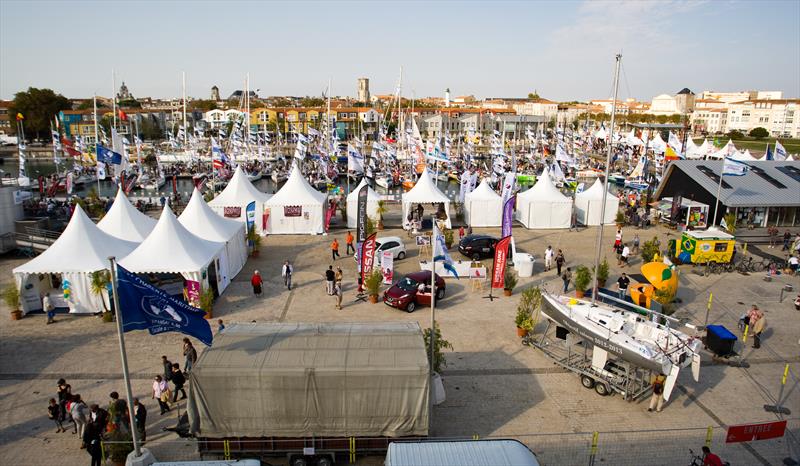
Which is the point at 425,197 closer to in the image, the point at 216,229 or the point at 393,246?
the point at 393,246

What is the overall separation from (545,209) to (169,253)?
68.4 ft

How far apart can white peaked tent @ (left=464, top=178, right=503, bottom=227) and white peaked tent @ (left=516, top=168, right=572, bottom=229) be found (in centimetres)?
142

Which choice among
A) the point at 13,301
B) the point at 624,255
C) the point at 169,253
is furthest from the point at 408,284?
the point at 13,301

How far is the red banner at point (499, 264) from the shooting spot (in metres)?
18.7

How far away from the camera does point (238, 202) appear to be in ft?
93.3

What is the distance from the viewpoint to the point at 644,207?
120 feet

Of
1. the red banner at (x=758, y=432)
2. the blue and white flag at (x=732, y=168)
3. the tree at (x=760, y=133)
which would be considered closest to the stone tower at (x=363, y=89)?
the tree at (x=760, y=133)

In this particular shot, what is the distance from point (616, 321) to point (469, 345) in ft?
13.8

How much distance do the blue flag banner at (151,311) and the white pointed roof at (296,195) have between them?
17903 millimetres

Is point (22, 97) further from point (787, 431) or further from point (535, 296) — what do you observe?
point (787, 431)

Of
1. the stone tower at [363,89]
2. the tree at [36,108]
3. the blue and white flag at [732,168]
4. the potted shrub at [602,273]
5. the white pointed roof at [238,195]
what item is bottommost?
the potted shrub at [602,273]

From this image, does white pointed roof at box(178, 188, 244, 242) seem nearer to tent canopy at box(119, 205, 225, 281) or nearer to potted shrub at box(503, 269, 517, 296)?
tent canopy at box(119, 205, 225, 281)

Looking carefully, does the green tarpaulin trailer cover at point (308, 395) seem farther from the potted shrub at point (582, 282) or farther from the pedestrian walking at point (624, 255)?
the pedestrian walking at point (624, 255)

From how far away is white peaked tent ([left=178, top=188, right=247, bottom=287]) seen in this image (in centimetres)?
2073
